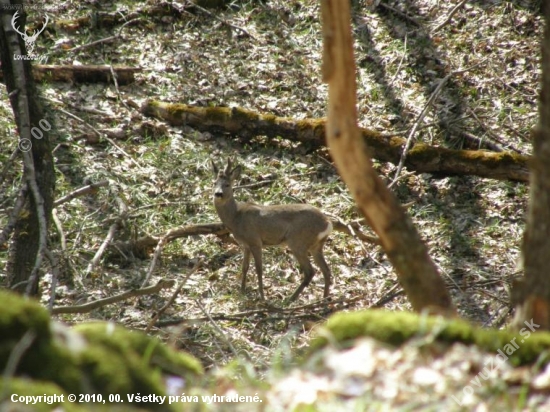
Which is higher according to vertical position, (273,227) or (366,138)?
(366,138)

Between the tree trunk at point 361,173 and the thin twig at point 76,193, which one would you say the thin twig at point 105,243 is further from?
the tree trunk at point 361,173

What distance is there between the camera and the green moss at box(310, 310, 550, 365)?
12.1 ft

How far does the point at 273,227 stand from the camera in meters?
9.39

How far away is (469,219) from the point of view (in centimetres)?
976

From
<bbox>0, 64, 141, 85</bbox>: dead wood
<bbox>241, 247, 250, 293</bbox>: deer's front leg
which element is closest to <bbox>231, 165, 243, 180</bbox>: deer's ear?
<bbox>241, 247, 250, 293</bbox>: deer's front leg

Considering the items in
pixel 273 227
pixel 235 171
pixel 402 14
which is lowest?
pixel 273 227

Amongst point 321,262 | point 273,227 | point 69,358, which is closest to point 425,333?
point 69,358

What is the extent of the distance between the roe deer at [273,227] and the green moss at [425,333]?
5.09m

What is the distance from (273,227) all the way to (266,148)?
6.64 feet

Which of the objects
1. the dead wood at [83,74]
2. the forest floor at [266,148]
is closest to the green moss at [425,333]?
the forest floor at [266,148]

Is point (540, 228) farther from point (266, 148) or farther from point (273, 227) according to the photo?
point (266, 148)

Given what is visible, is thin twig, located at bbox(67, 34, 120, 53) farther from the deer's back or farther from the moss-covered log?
the moss-covered log

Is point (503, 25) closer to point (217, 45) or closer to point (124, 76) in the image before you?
point (217, 45)

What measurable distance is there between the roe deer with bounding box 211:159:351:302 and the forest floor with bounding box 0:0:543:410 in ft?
1.05
